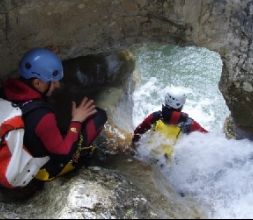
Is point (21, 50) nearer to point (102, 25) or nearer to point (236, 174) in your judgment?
point (102, 25)

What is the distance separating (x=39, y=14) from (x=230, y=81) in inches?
90.4

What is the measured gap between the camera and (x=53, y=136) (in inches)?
146

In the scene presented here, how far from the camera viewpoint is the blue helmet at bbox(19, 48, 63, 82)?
155 inches

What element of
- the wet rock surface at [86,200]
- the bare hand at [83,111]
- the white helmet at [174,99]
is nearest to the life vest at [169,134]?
the white helmet at [174,99]

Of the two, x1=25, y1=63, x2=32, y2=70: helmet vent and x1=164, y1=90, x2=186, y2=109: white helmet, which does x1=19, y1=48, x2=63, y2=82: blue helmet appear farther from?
x1=164, y1=90, x2=186, y2=109: white helmet

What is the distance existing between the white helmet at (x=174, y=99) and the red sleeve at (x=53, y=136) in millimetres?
1647

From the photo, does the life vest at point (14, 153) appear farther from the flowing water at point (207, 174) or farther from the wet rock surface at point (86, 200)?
the flowing water at point (207, 174)

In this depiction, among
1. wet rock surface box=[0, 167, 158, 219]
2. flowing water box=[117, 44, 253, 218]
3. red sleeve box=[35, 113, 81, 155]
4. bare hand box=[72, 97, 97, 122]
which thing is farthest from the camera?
bare hand box=[72, 97, 97, 122]

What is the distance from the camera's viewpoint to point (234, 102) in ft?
19.0

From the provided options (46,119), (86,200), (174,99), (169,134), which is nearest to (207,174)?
(169,134)

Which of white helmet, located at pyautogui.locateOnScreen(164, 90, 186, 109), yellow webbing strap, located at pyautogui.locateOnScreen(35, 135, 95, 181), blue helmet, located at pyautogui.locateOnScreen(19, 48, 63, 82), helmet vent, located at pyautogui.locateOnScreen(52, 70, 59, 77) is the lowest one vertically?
yellow webbing strap, located at pyautogui.locateOnScreen(35, 135, 95, 181)

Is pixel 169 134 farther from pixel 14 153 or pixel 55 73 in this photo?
pixel 14 153

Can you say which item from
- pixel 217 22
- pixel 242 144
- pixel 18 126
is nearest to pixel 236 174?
pixel 242 144

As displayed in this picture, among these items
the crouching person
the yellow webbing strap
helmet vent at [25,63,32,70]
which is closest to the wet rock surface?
the yellow webbing strap
